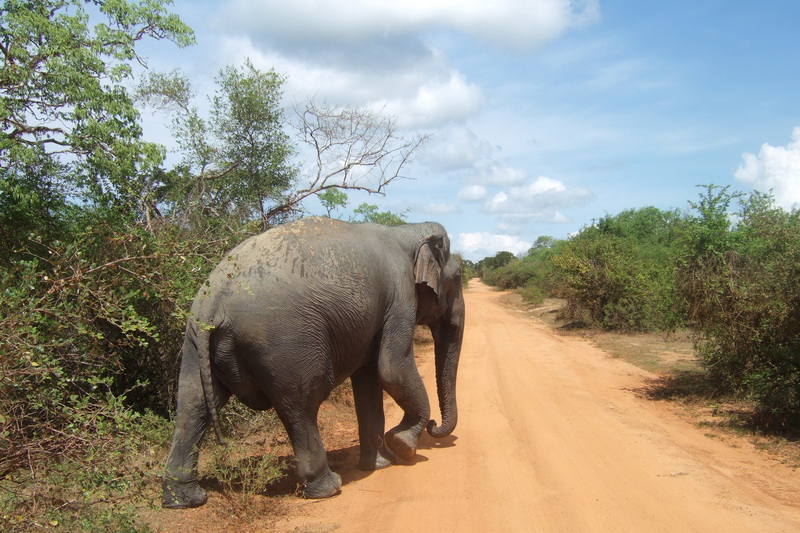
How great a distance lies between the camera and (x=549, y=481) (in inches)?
247

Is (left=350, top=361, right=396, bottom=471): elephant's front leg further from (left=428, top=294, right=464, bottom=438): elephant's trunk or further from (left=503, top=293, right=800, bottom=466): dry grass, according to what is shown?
(left=503, top=293, right=800, bottom=466): dry grass

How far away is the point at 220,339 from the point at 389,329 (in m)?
1.84

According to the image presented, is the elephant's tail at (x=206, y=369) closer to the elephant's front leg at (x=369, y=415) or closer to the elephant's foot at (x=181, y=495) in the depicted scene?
the elephant's foot at (x=181, y=495)

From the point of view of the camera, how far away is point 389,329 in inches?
256

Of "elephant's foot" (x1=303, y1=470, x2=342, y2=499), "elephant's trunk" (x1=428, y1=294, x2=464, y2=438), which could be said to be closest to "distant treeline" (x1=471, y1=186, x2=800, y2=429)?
"elephant's trunk" (x1=428, y1=294, x2=464, y2=438)

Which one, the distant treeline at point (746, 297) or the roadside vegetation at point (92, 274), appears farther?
the distant treeline at point (746, 297)

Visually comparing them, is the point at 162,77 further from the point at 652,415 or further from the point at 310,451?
the point at 652,415

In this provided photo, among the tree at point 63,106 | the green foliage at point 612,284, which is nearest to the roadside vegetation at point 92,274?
the tree at point 63,106

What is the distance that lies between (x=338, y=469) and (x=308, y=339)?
7.25ft

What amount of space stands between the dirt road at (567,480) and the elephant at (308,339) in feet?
1.81

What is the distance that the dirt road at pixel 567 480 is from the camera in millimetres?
5324

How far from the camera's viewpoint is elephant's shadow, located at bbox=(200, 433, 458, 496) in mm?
6095

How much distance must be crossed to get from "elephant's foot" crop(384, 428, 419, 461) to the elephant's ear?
1603mm

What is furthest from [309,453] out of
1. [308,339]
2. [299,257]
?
[299,257]
